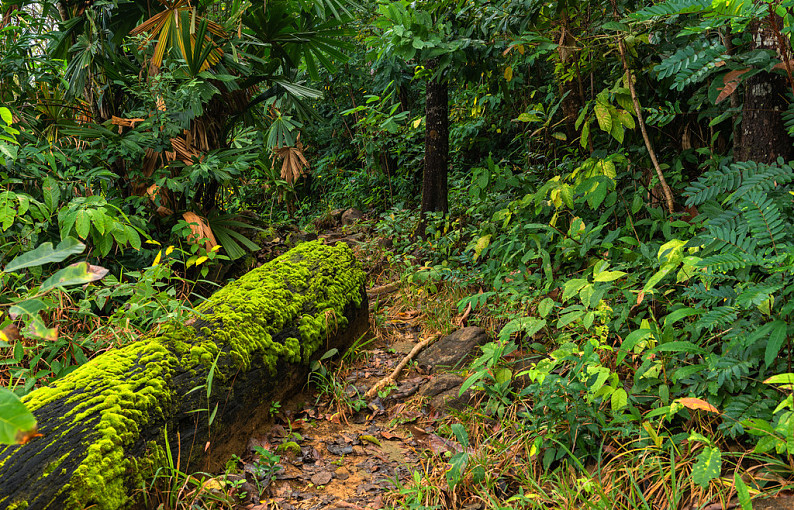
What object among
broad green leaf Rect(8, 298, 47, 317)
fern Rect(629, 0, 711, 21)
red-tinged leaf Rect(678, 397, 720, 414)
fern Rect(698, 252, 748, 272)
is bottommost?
red-tinged leaf Rect(678, 397, 720, 414)

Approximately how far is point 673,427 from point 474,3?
3.14m

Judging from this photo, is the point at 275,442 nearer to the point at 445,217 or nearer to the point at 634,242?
the point at 634,242

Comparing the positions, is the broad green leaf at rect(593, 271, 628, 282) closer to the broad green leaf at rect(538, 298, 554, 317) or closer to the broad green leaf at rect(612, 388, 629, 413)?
the broad green leaf at rect(538, 298, 554, 317)

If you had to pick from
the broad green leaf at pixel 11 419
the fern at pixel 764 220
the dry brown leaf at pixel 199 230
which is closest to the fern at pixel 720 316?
the fern at pixel 764 220

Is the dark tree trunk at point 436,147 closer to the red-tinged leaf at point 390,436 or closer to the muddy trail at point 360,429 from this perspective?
the muddy trail at point 360,429

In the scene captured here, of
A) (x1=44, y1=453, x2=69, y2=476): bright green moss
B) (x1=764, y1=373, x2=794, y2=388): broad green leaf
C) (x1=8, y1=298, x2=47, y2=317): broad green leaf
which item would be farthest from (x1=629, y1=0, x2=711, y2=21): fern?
(x1=44, y1=453, x2=69, y2=476): bright green moss

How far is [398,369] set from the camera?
3.37m

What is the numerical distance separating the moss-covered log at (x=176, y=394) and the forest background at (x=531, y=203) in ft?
1.37

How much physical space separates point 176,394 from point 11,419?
1587 millimetres

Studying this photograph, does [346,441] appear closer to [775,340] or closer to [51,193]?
[775,340]

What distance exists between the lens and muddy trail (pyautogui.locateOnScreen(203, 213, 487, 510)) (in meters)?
2.28

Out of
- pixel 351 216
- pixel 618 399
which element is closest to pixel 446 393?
pixel 618 399

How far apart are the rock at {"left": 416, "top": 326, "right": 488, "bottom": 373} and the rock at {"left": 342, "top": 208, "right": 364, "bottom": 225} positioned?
3.71 metres

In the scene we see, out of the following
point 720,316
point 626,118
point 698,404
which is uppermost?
point 626,118
